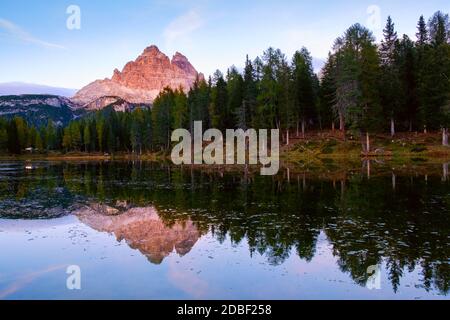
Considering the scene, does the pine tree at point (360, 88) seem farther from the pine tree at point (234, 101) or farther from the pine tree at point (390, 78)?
the pine tree at point (234, 101)

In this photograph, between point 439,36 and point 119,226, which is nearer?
point 119,226

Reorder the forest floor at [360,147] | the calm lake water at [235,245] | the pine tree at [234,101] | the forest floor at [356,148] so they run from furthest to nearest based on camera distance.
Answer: the pine tree at [234,101] < the forest floor at [360,147] < the forest floor at [356,148] < the calm lake water at [235,245]

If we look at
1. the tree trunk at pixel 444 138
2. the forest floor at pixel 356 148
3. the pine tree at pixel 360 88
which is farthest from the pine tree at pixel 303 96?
the tree trunk at pixel 444 138

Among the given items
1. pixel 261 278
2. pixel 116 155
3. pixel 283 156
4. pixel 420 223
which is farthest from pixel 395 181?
pixel 116 155

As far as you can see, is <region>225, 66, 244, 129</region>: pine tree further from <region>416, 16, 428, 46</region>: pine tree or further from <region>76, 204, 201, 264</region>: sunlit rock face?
<region>76, 204, 201, 264</region>: sunlit rock face

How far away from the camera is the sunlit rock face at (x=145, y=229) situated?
19.2 meters

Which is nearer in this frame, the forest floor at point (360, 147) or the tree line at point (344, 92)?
the forest floor at point (360, 147)

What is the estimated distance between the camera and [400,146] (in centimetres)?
7119

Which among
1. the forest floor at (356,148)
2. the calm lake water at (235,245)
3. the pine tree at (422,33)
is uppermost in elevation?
the pine tree at (422,33)

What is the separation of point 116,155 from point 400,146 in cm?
10843

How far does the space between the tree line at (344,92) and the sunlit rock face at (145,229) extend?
174 ft

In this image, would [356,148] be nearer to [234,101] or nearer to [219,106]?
[234,101]
